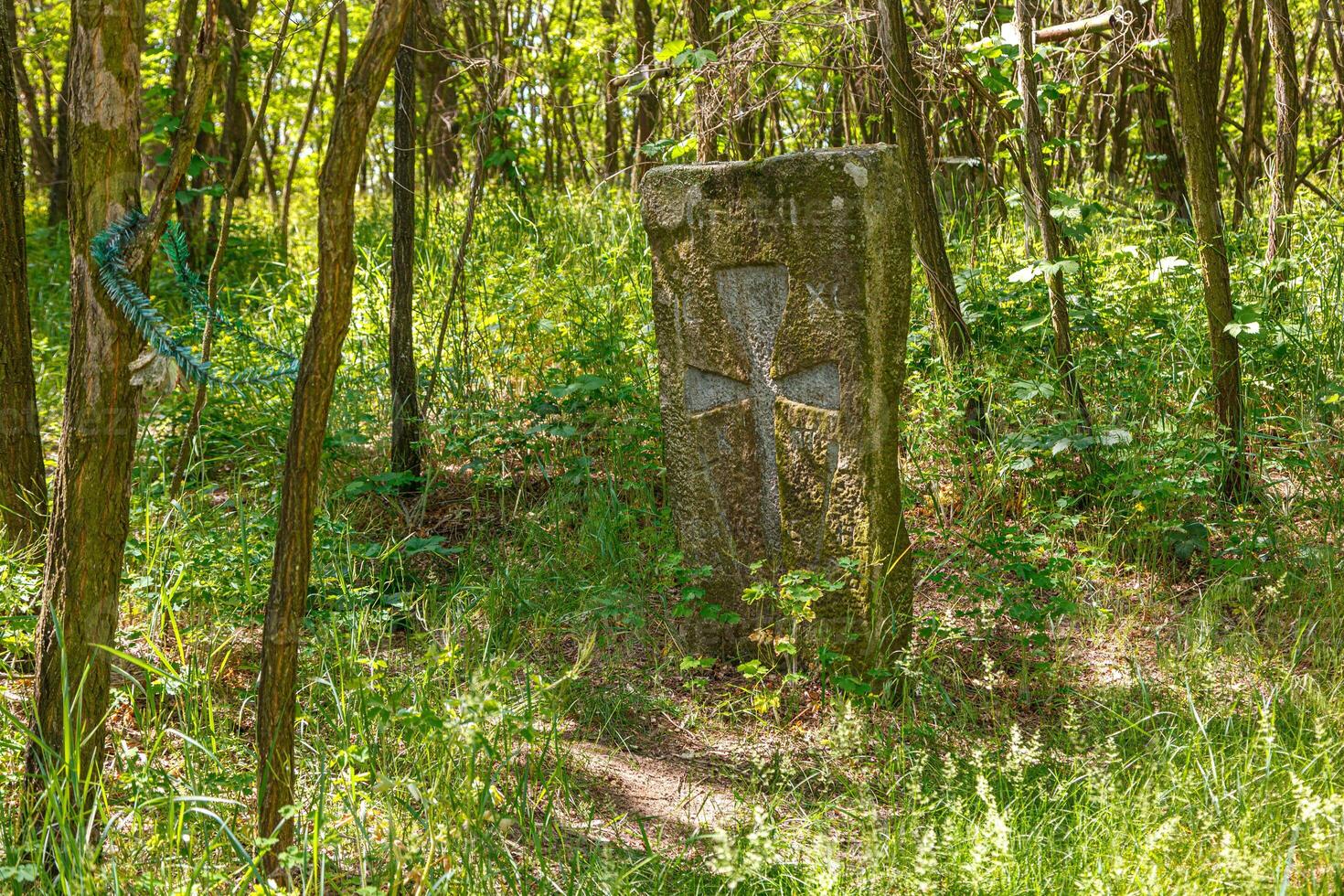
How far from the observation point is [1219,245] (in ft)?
12.3

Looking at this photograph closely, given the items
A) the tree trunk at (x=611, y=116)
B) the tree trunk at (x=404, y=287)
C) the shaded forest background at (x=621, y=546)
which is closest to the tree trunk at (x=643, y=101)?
the tree trunk at (x=611, y=116)

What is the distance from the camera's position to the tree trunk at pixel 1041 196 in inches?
155

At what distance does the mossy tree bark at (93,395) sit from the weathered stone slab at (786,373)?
5.00 ft

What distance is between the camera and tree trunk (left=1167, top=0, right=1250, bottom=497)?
11.8ft

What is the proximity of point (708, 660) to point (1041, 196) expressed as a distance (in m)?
2.23

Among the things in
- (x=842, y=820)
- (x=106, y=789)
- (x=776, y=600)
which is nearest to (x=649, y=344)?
(x=776, y=600)

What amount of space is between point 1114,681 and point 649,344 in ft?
7.92

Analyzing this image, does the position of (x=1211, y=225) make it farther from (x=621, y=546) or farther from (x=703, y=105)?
(x=621, y=546)

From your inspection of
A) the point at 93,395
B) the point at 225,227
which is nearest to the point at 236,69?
the point at 225,227

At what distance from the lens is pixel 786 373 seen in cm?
313

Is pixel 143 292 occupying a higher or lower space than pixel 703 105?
lower

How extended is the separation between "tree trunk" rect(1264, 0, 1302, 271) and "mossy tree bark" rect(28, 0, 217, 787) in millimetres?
4280

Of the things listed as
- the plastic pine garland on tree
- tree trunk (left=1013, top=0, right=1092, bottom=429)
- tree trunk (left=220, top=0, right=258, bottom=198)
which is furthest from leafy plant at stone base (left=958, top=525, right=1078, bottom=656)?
tree trunk (left=220, top=0, right=258, bottom=198)

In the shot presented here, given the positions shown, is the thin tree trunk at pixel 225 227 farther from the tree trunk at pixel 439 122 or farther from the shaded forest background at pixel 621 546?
the tree trunk at pixel 439 122
